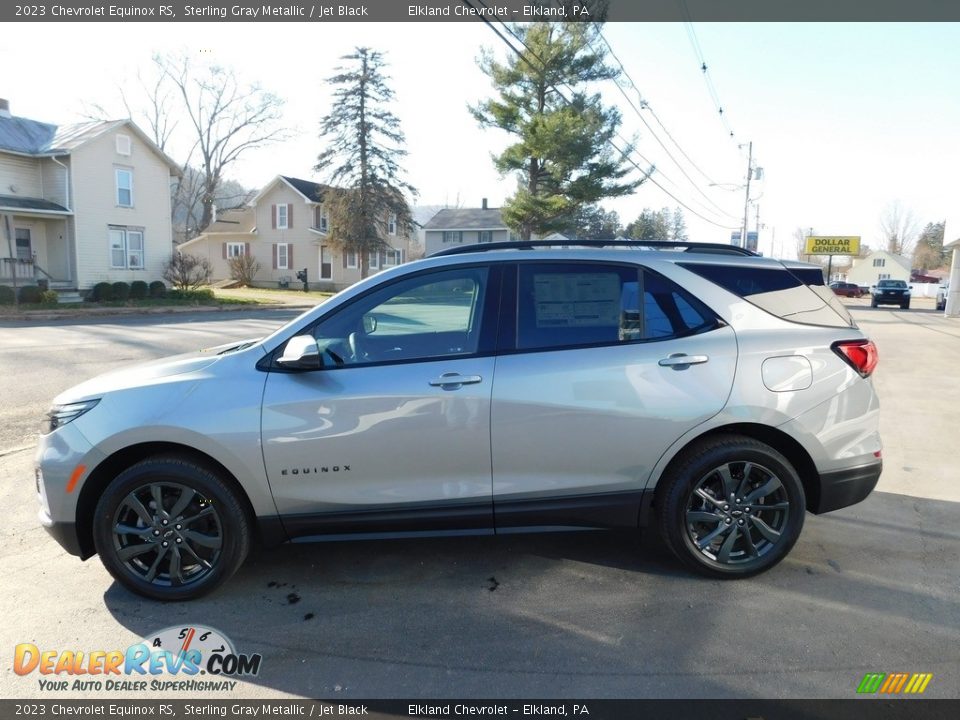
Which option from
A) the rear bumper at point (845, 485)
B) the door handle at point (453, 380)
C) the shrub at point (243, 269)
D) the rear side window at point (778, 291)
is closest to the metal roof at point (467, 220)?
the shrub at point (243, 269)

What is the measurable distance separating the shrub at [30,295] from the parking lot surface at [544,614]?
22.3 metres

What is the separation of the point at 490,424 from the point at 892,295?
4206 cm

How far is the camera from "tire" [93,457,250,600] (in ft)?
11.3

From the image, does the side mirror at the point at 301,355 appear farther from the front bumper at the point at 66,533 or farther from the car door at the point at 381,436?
the front bumper at the point at 66,533

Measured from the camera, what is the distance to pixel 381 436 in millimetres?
3477

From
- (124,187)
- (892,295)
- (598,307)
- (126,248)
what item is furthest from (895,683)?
(892,295)

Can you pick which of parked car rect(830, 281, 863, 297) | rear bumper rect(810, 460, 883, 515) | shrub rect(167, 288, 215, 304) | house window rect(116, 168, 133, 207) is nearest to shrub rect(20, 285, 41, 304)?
shrub rect(167, 288, 215, 304)

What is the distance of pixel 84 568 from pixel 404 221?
37773mm

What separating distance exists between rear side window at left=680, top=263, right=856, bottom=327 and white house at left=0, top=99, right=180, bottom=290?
2828 cm

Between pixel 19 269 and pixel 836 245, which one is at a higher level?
pixel 836 245

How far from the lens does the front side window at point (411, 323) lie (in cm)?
365

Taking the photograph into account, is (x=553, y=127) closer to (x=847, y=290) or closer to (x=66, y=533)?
(x=66, y=533)

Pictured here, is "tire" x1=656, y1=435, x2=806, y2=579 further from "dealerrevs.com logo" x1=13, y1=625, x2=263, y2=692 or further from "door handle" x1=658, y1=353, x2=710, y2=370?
"dealerrevs.com logo" x1=13, y1=625, x2=263, y2=692

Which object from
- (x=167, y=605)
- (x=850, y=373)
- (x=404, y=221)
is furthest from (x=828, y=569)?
(x=404, y=221)
